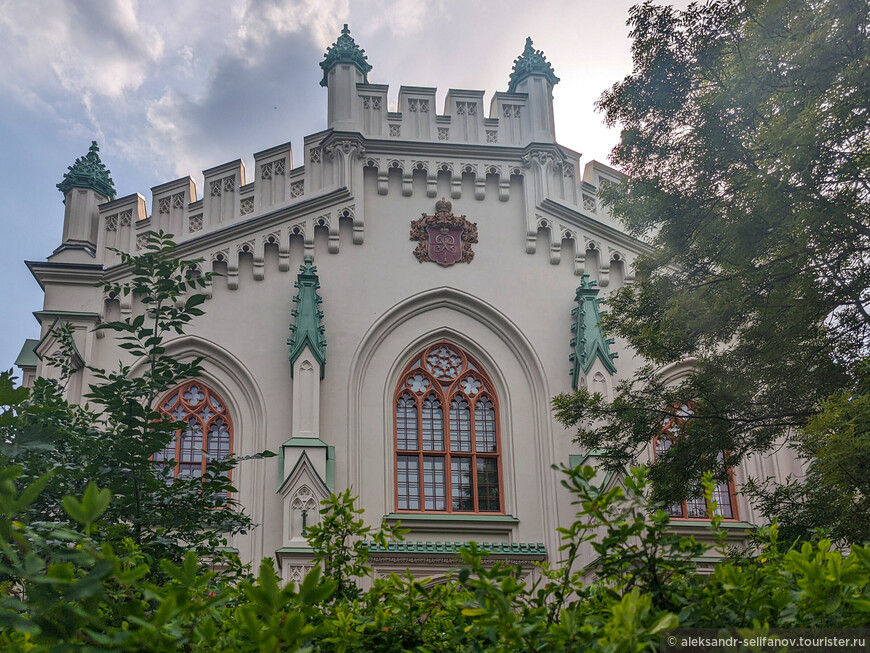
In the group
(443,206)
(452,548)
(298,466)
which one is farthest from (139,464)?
(443,206)

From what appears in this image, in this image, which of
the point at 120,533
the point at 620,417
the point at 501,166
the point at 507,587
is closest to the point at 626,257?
the point at 501,166

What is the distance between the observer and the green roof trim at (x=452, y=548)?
16953 millimetres

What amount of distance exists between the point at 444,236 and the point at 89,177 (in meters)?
7.50

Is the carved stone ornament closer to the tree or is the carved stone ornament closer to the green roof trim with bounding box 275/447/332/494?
the green roof trim with bounding box 275/447/332/494

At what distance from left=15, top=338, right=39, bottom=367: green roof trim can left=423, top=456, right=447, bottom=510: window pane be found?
767 centimetres

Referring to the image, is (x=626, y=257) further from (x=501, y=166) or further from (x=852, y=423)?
(x=852, y=423)

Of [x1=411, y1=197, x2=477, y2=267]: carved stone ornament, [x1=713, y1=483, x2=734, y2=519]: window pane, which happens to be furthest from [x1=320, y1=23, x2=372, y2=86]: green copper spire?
[x1=713, y1=483, x2=734, y2=519]: window pane

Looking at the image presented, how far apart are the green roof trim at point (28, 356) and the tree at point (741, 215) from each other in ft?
33.7

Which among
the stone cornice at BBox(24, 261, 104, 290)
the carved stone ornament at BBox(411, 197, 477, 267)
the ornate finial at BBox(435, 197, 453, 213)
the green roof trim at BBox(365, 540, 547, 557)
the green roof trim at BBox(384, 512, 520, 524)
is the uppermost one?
the ornate finial at BBox(435, 197, 453, 213)

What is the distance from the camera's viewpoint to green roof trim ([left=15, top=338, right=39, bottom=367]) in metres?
18.0

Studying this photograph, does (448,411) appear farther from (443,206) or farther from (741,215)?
(741,215)

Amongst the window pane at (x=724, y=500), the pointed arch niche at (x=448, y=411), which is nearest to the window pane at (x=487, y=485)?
the pointed arch niche at (x=448, y=411)

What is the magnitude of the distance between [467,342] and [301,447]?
14.0 ft

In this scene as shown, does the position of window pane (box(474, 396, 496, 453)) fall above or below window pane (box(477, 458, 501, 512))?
above
